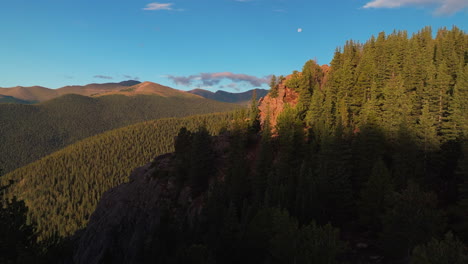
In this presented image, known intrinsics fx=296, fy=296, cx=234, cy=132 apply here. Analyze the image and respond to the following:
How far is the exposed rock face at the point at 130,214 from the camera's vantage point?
2881 inches

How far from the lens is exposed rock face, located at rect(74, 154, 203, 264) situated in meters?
73.2

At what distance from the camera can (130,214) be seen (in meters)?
82.4

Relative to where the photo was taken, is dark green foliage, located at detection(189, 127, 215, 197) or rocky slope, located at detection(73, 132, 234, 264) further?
dark green foliage, located at detection(189, 127, 215, 197)

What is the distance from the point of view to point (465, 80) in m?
50.8

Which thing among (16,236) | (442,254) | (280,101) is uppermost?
(280,101)

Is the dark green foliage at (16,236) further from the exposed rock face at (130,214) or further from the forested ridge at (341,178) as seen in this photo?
the exposed rock face at (130,214)

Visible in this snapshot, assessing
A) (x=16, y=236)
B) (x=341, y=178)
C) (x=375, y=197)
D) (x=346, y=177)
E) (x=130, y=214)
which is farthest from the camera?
(x=130, y=214)

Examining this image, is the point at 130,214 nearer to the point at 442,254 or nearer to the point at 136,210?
the point at 136,210

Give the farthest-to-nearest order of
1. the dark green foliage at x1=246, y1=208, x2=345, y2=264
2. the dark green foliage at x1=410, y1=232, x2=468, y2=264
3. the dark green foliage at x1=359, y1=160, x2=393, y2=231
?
the dark green foliage at x1=359, y1=160, x2=393, y2=231, the dark green foliage at x1=246, y1=208, x2=345, y2=264, the dark green foliage at x1=410, y1=232, x2=468, y2=264

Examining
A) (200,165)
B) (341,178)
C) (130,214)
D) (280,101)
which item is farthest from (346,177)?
(130,214)

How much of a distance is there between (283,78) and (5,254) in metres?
87.1

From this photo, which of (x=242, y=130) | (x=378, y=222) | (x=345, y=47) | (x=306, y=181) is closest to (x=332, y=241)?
(x=378, y=222)

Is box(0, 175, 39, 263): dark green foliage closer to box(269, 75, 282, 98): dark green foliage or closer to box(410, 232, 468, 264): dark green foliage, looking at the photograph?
box(410, 232, 468, 264): dark green foliage

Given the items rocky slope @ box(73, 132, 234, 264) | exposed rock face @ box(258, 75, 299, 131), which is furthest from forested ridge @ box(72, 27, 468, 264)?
exposed rock face @ box(258, 75, 299, 131)
